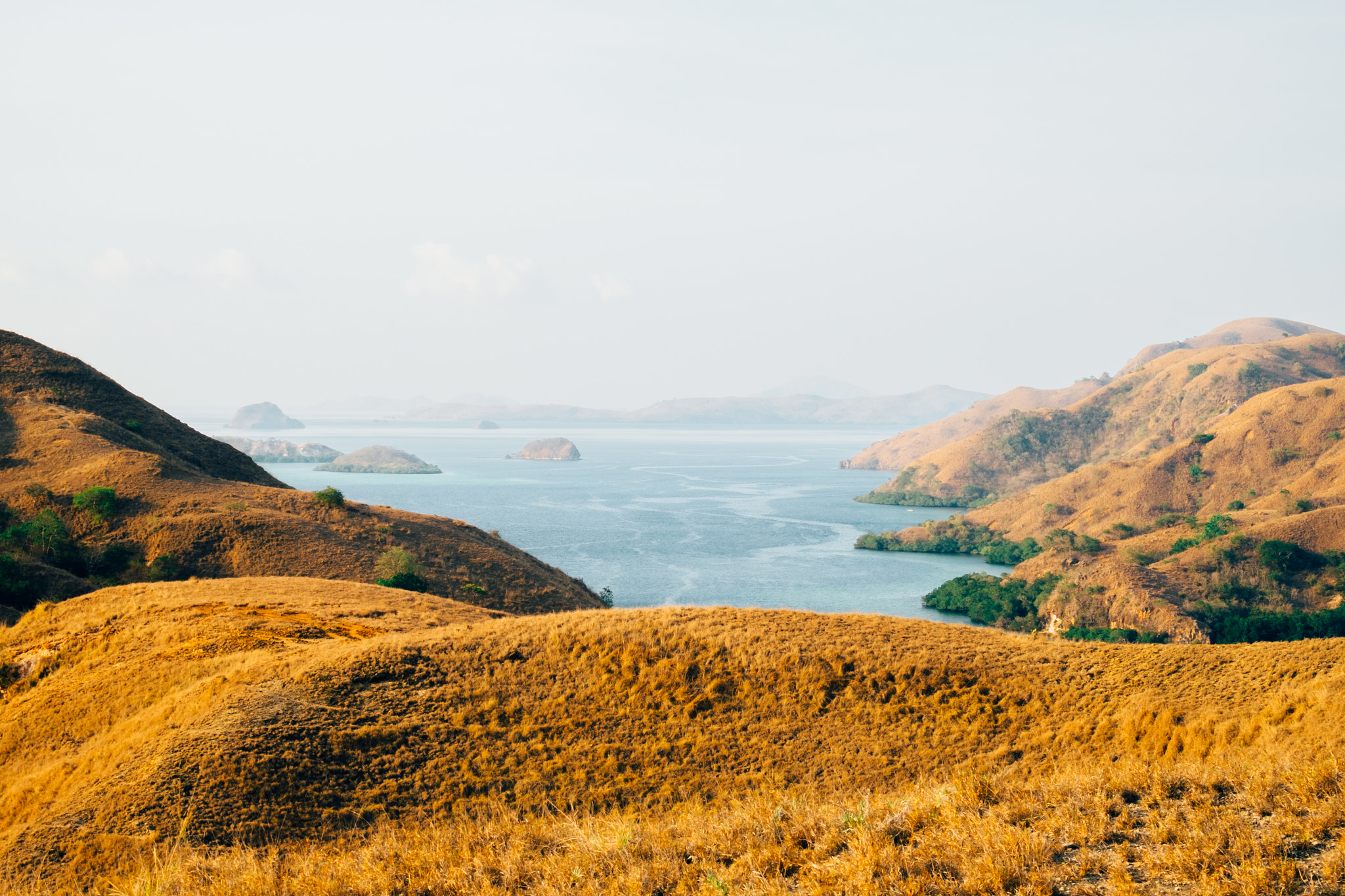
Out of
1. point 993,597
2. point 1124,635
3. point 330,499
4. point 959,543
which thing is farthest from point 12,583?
point 959,543

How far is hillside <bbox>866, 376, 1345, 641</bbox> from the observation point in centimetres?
6219

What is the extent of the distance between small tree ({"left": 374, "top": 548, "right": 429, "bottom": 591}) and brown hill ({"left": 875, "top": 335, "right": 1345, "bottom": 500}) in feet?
449

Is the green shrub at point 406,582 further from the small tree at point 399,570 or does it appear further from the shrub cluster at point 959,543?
the shrub cluster at point 959,543

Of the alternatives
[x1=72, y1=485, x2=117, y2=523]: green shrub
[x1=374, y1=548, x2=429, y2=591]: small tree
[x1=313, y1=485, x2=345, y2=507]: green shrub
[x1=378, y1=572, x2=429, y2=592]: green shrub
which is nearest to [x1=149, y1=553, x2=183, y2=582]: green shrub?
[x1=72, y1=485, x2=117, y2=523]: green shrub

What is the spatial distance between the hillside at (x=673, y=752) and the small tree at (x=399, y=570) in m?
14.5

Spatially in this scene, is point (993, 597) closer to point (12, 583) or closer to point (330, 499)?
point (330, 499)

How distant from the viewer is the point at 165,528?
3588cm

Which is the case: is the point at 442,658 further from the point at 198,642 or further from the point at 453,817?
the point at 198,642

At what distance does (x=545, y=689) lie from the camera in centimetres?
1540

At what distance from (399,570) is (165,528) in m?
10.7

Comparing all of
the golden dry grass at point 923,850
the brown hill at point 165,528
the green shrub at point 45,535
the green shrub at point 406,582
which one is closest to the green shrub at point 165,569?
the brown hill at point 165,528

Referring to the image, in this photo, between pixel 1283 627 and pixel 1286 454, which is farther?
pixel 1286 454

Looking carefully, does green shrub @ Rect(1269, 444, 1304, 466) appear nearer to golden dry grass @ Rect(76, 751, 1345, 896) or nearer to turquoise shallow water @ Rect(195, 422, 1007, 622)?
turquoise shallow water @ Rect(195, 422, 1007, 622)

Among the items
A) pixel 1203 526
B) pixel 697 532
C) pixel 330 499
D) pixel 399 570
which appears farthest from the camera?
pixel 697 532
